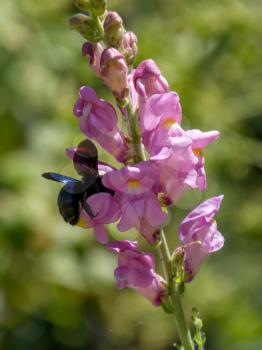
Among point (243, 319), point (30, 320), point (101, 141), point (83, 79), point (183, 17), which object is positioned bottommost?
point (30, 320)

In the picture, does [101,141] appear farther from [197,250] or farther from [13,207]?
[13,207]

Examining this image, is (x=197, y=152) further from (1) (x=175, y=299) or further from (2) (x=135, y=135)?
(1) (x=175, y=299)

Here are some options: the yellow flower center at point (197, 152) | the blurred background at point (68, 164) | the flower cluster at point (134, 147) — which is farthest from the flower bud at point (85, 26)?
the blurred background at point (68, 164)

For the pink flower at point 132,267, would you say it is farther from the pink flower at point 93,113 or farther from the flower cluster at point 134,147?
the pink flower at point 93,113

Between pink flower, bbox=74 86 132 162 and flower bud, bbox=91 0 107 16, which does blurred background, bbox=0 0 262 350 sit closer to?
pink flower, bbox=74 86 132 162

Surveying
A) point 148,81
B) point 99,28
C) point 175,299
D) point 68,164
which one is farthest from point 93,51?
point 68,164

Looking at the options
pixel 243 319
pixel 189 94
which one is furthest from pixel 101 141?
pixel 189 94

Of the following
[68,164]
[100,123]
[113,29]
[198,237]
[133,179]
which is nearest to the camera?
[133,179]
